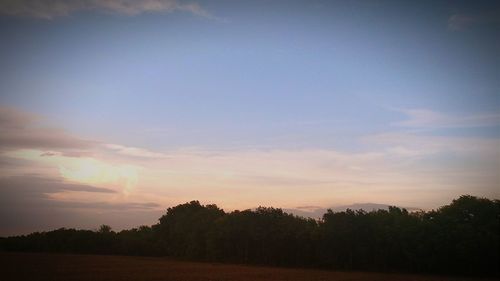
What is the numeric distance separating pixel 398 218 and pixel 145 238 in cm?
9814

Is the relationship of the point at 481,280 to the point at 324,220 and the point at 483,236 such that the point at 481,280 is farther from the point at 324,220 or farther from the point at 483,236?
the point at 324,220

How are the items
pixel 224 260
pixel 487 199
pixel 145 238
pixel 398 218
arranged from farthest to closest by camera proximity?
pixel 145 238 → pixel 224 260 → pixel 398 218 → pixel 487 199

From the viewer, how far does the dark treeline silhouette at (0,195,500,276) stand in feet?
207

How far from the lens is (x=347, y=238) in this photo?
79312mm

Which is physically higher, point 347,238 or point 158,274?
point 347,238

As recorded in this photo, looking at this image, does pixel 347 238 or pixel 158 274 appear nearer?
pixel 158 274

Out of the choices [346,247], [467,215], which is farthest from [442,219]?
[346,247]

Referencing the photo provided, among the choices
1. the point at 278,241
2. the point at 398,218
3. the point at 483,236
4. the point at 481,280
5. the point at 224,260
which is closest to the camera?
the point at 481,280

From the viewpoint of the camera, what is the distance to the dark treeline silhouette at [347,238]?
207ft

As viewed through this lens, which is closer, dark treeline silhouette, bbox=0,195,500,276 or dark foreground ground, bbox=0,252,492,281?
dark foreground ground, bbox=0,252,492,281

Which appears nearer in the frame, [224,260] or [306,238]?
[306,238]

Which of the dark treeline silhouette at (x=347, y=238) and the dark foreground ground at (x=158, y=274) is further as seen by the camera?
the dark treeline silhouette at (x=347, y=238)

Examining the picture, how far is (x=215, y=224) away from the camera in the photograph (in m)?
108

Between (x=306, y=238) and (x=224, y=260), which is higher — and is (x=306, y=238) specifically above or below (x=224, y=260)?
above
